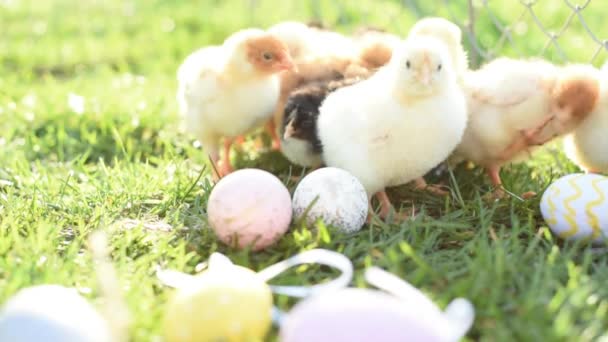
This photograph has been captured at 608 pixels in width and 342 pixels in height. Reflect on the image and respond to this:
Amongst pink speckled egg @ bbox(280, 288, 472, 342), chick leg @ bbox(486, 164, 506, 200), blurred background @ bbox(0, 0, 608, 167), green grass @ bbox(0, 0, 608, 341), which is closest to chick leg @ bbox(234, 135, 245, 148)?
green grass @ bbox(0, 0, 608, 341)

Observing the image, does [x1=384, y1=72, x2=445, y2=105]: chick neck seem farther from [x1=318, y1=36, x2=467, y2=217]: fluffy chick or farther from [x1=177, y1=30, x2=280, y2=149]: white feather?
[x1=177, y1=30, x2=280, y2=149]: white feather

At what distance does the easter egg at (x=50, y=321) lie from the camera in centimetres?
129

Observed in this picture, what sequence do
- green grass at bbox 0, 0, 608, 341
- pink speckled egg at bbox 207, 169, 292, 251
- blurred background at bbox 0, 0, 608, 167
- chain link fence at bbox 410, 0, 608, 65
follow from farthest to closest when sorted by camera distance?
1. chain link fence at bbox 410, 0, 608, 65
2. blurred background at bbox 0, 0, 608, 167
3. pink speckled egg at bbox 207, 169, 292, 251
4. green grass at bbox 0, 0, 608, 341

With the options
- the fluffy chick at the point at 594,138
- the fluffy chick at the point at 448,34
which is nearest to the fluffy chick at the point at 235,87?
the fluffy chick at the point at 448,34

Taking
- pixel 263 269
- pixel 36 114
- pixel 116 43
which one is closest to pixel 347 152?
pixel 263 269

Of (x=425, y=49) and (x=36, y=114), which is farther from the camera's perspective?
(x=36, y=114)

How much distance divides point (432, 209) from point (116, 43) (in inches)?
119

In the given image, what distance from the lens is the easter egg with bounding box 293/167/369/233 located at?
6.81 feet

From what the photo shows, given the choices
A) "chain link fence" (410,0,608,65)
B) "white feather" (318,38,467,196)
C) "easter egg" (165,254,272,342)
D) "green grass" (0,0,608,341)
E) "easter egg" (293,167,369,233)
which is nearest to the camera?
"easter egg" (165,254,272,342)

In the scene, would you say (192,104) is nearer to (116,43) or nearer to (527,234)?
(527,234)

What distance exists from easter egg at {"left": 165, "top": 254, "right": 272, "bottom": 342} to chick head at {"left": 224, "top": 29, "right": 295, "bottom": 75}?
49.4 inches

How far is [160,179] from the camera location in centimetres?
253

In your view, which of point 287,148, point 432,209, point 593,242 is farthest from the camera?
point 287,148

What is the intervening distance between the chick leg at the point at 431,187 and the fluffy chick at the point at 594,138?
49 centimetres
